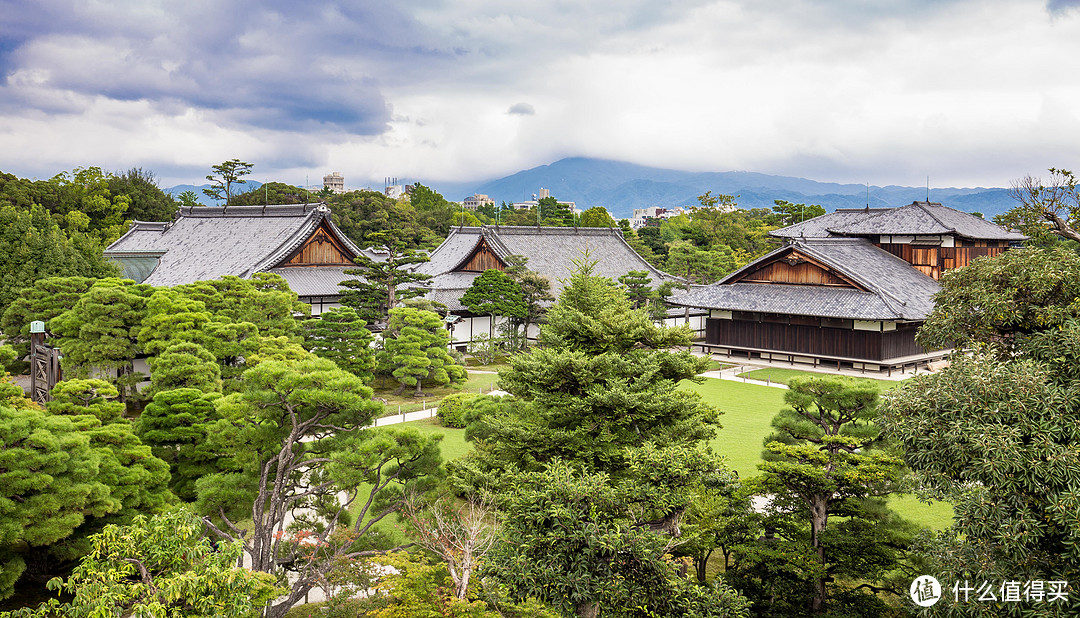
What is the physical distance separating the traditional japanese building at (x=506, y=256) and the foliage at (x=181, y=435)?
2182cm

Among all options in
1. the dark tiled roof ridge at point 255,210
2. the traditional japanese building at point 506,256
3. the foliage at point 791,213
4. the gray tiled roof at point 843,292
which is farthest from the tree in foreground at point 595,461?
the foliage at point 791,213

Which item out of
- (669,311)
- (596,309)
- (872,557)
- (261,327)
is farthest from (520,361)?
(669,311)

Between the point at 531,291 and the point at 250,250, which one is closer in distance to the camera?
the point at 531,291

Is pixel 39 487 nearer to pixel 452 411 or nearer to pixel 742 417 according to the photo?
pixel 452 411

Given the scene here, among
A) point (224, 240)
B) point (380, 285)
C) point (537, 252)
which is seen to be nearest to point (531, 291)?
point (380, 285)

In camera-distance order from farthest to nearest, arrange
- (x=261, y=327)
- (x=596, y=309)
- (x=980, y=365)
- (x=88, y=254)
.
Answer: (x=88, y=254) < (x=261, y=327) < (x=596, y=309) < (x=980, y=365)

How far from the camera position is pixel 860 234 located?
129ft

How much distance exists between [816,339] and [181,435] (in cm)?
2825

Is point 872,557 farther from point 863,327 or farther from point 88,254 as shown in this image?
point 88,254

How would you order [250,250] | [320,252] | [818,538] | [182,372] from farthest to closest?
[250,250], [320,252], [182,372], [818,538]

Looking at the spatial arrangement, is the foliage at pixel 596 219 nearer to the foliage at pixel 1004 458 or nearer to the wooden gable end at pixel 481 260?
the wooden gable end at pixel 481 260

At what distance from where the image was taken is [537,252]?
42500mm

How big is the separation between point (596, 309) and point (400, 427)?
150 inches

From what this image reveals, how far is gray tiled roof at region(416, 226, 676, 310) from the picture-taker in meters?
39.0
